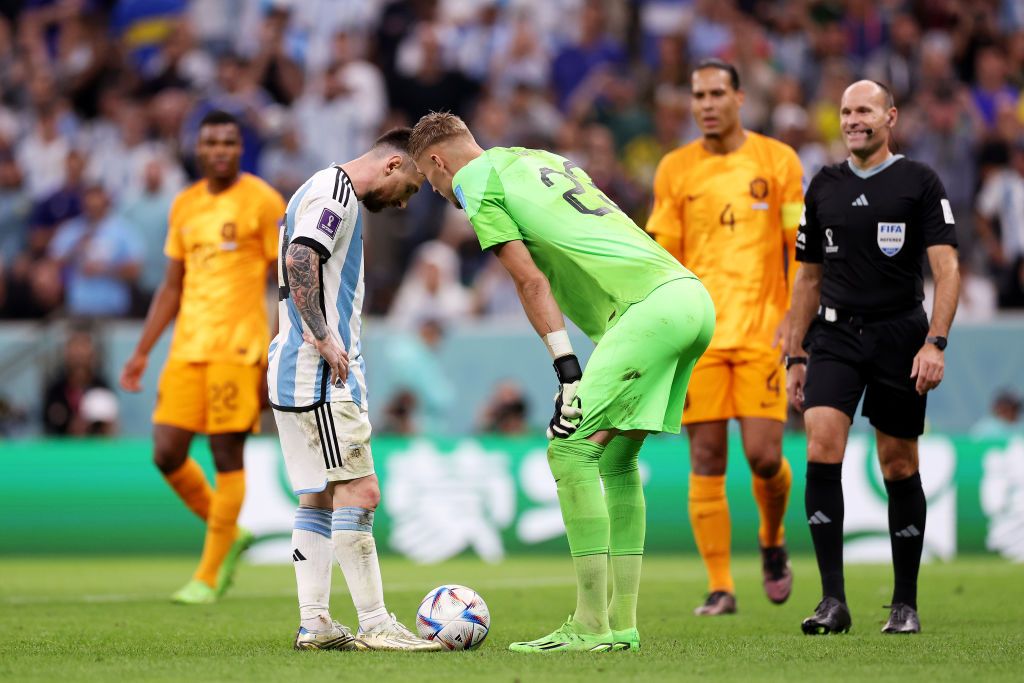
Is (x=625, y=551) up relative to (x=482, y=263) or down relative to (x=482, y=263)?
down

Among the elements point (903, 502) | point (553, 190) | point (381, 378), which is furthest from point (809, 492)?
point (381, 378)

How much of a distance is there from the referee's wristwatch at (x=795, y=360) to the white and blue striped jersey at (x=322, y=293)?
8.10 feet

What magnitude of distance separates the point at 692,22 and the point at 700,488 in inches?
447

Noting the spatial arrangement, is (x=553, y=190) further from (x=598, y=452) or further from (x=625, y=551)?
(x=625, y=551)

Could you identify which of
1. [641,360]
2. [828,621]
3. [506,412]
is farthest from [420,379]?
[641,360]

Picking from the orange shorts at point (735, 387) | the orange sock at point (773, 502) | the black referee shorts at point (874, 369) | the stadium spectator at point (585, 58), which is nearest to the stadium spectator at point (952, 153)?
the stadium spectator at point (585, 58)

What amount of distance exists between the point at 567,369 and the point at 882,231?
2.33 m

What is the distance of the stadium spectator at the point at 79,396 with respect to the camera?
→ 15617 millimetres

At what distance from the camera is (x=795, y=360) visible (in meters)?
8.59

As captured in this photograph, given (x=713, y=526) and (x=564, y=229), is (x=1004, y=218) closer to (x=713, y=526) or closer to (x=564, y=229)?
(x=713, y=526)

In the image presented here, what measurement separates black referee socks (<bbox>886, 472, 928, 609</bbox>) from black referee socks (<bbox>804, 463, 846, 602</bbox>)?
0.41 meters

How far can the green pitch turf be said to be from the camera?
6.30 metres

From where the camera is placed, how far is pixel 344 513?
7375 mm

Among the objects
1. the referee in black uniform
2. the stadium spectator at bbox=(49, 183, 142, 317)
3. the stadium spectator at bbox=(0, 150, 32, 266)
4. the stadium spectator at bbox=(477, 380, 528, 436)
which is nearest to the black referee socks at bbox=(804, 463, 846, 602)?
the referee in black uniform
